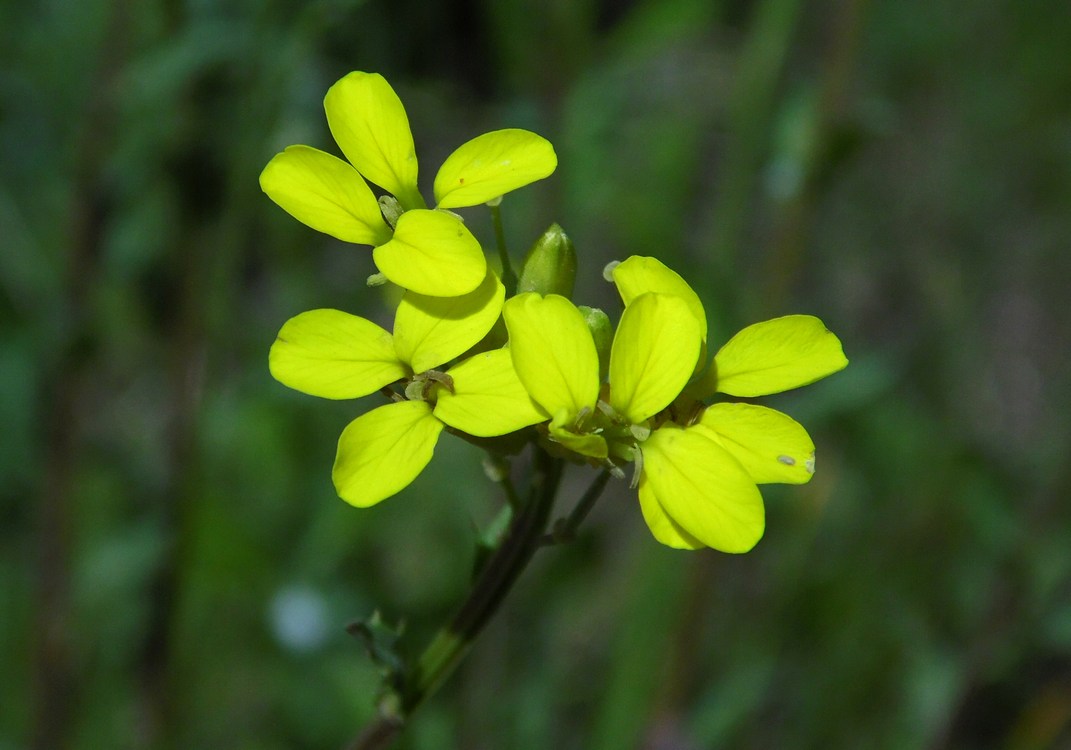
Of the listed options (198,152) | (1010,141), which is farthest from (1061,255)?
(198,152)

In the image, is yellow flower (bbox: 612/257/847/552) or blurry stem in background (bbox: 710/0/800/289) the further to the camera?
blurry stem in background (bbox: 710/0/800/289)

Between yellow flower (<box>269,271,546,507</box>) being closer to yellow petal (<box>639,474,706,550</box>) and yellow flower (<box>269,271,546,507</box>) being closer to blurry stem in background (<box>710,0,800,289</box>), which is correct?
yellow petal (<box>639,474,706,550</box>)

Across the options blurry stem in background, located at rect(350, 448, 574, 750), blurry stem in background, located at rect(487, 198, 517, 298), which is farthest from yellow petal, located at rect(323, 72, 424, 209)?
blurry stem in background, located at rect(350, 448, 574, 750)

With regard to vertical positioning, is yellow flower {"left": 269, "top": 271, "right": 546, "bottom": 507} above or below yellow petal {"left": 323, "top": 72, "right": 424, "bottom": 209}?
below

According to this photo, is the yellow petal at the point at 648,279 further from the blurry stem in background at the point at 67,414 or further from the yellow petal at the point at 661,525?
the blurry stem in background at the point at 67,414

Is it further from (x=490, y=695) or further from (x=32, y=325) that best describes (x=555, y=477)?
(x=32, y=325)

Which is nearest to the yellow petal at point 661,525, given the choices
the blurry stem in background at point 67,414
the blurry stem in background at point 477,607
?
the blurry stem in background at point 477,607

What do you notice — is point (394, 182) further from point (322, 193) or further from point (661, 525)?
point (661, 525)
